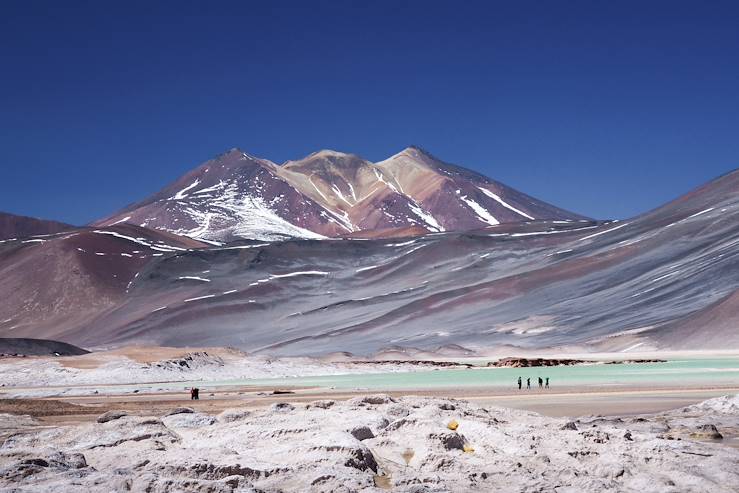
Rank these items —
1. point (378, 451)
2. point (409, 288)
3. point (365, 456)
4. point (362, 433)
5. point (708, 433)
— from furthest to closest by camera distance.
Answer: point (409, 288) < point (708, 433) < point (362, 433) < point (378, 451) < point (365, 456)

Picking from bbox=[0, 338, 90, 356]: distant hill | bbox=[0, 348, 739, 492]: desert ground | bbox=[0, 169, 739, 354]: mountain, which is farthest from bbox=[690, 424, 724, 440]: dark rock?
bbox=[0, 338, 90, 356]: distant hill

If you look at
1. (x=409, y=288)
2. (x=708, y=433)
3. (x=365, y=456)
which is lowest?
(x=365, y=456)

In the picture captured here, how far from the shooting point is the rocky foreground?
1358 cm

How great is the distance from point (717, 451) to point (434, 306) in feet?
404

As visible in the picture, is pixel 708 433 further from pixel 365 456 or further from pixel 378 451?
pixel 365 456

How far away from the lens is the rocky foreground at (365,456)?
13.6 metres

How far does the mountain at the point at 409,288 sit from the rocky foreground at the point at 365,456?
80702 millimetres

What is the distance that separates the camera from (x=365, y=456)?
50.3 feet

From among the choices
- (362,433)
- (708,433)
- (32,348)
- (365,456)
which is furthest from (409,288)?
(365,456)

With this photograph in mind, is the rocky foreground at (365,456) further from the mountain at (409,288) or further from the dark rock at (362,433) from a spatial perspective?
the mountain at (409,288)

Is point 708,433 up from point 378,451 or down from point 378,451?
up

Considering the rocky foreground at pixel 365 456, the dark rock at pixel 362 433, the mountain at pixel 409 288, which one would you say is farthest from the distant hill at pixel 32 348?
the dark rock at pixel 362 433

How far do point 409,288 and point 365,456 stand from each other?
142m

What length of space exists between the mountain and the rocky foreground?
265 ft
